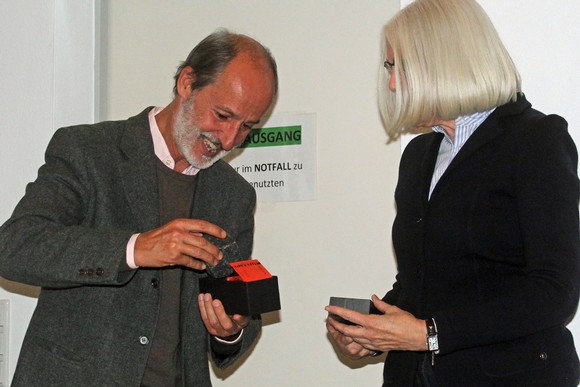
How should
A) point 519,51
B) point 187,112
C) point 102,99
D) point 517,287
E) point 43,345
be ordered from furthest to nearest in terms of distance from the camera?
point 102,99
point 519,51
point 187,112
point 43,345
point 517,287

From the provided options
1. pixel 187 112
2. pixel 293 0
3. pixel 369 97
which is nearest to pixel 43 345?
pixel 187 112

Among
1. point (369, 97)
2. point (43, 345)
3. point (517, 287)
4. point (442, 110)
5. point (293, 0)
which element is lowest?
point (43, 345)

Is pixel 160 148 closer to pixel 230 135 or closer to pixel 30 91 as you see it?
pixel 230 135

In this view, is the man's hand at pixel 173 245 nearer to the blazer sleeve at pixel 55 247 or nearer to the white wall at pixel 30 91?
the blazer sleeve at pixel 55 247

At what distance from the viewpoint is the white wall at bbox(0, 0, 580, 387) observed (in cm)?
256

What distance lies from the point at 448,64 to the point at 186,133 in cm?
78

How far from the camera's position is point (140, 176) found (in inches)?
85.5

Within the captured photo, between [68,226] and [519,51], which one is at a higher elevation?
[519,51]

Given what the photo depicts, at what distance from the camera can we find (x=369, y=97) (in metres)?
2.86

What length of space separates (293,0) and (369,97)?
1.68 ft

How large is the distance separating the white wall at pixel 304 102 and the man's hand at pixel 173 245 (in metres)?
1.04

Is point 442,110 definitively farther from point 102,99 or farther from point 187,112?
point 102,99

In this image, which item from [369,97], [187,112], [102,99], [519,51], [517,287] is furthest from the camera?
[102,99]

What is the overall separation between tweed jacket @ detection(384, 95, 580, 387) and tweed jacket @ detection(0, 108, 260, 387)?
0.69 metres
